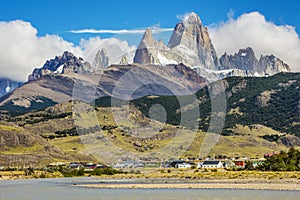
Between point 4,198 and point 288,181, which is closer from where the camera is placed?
point 4,198

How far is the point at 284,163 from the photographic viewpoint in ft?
584

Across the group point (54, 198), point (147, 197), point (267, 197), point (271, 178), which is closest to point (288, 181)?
point (271, 178)

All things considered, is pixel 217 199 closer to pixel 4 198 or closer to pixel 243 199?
pixel 243 199

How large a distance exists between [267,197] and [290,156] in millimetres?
98920

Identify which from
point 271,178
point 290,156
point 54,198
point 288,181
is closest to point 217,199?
point 54,198

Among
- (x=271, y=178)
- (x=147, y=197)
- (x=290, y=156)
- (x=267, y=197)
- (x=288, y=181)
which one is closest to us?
(x=267, y=197)

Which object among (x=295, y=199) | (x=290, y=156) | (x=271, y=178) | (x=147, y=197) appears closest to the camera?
(x=295, y=199)

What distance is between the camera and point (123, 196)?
336 ft

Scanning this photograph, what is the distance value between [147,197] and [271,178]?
52371 mm

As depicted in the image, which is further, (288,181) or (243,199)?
(288,181)

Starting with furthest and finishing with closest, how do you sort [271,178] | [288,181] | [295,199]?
[271,178] → [288,181] → [295,199]

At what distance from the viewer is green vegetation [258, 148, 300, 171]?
170750 mm

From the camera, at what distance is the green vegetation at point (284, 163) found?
17075 cm

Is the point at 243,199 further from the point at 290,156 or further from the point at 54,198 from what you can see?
the point at 290,156
